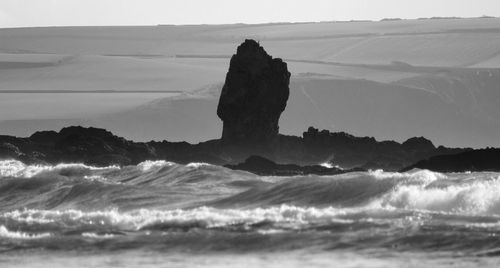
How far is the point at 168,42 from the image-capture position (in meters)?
139

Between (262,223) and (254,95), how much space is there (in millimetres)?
20471

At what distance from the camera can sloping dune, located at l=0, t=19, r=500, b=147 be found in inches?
3108

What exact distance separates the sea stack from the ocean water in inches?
420

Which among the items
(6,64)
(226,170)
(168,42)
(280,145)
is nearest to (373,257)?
(226,170)

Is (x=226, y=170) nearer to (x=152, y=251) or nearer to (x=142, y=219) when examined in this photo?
(x=142, y=219)

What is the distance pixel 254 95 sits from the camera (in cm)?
4909

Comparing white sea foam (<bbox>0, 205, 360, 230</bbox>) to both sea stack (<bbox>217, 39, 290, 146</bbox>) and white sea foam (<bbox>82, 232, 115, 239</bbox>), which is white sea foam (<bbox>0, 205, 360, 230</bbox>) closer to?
white sea foam (<bbox>82, 232, 115, 239</bbox>)

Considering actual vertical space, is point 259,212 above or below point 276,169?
below

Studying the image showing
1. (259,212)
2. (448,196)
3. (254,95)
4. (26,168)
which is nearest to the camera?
(448,196)

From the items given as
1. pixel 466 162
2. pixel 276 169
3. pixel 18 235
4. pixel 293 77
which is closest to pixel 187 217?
pixel 18 235

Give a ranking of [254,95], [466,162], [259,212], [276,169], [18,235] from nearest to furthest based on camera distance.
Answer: [18,235] < [259,212] < [466,162] < [276,169] < [254,95]

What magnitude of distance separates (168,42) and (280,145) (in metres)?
89.3

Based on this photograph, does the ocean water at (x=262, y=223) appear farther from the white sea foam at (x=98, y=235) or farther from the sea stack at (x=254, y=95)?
the sea stack at (x=254, y=95)

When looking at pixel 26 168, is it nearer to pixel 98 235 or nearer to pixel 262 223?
pixel 98 235
